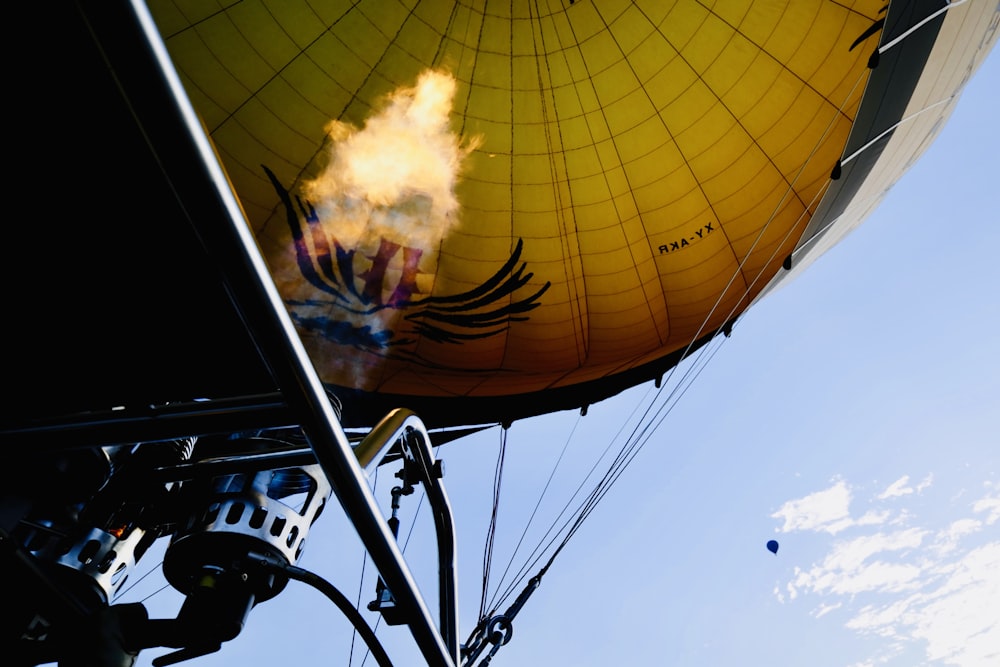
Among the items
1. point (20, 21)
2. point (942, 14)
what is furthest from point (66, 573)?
point (942, 14)

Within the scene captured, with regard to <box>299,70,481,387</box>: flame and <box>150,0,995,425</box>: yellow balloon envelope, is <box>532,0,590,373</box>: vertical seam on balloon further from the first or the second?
<box>299,70,481,387</box>: flame

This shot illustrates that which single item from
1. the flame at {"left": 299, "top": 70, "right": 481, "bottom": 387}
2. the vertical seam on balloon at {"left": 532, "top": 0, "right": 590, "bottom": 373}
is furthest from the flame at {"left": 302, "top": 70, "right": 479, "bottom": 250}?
the vertical seam on balloon at {"left": 532, "top": 0, "right": 590, "bottom": 373}

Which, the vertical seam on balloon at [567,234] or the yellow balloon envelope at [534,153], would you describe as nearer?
the yellow balloon envelope at [534,153]

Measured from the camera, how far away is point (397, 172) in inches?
212

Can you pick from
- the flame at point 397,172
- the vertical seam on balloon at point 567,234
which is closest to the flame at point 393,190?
the flame at point 397,172

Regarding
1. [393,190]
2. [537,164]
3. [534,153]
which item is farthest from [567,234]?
[393,190]

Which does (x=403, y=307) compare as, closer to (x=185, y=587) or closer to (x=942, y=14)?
(x=185, y=587)

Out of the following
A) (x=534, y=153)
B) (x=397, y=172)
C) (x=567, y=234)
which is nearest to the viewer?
(x=397, y=172)

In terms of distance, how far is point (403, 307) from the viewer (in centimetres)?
579

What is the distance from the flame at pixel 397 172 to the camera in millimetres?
5277

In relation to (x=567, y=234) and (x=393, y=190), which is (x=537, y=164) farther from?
(x=393, y=190)

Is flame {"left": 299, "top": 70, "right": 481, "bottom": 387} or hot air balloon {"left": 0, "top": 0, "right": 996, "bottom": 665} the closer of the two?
hot air balloon {"left": 0, "top": 0, "right": 996, "bottom": 665}

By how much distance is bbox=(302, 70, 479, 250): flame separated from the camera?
5277 millimetres

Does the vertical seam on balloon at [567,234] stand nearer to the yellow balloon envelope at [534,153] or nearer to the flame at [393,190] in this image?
the yellow balloon envelope at [534,153]
